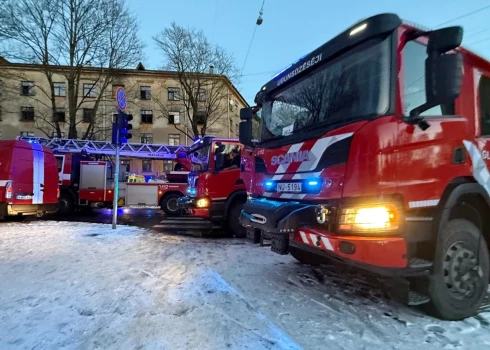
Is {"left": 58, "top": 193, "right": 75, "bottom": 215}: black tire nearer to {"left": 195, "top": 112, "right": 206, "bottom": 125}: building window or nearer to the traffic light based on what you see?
the traffic light

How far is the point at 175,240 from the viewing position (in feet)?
26.8

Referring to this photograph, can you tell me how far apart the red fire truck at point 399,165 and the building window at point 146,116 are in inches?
1529

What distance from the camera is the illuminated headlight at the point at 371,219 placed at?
9.92 ft

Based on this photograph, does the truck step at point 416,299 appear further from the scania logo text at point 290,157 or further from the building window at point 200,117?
the building window at point 200,117

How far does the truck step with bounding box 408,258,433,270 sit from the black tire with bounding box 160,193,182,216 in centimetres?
1437

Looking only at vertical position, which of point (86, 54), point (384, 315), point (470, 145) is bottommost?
point (384, 315)

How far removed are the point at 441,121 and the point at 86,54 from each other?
91.3 feet

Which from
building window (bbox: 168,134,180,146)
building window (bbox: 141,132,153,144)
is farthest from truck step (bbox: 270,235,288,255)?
building window (bbox: 141,132,153,144)

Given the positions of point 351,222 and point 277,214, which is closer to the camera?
point 351,222

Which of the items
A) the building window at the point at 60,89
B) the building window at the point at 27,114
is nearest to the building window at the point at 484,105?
the building window at the point at 60,89

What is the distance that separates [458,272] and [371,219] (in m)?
1.28

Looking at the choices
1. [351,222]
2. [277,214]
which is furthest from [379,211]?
[277,214]

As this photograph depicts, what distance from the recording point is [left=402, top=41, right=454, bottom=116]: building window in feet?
10.5

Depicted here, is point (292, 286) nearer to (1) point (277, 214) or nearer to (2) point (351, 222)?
(1) point (277, 214)
